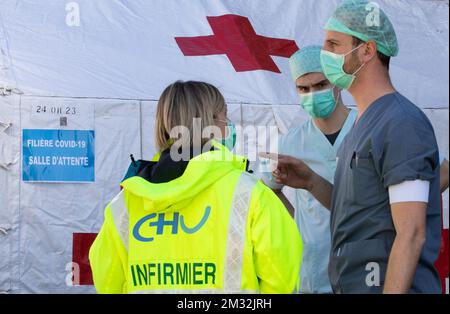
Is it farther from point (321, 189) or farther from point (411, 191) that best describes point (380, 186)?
point (321, 189)

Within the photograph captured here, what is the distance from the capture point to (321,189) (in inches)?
120

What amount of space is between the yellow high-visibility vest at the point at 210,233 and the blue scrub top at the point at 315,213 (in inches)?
38.9

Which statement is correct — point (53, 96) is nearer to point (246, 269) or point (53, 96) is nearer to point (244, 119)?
point (244, 119)

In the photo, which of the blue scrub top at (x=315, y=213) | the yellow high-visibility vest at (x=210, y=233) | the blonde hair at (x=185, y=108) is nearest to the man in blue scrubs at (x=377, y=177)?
the yellow high-visibility vest at (x=210, y=233)

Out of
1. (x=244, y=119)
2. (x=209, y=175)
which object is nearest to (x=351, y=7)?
(x=209, y=175)

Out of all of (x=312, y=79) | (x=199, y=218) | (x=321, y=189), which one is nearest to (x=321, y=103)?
(x=312, y=79)

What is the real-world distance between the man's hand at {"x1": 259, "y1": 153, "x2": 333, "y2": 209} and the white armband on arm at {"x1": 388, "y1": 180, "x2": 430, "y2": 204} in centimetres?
50

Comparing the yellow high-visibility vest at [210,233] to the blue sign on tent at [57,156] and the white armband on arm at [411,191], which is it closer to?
the white armband on arm at [411,191]

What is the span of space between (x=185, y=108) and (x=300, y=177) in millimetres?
515

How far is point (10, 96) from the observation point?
5.25m

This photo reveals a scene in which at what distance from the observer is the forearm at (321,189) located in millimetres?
3033

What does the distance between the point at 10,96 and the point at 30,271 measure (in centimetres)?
96

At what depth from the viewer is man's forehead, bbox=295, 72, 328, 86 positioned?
3.86 m

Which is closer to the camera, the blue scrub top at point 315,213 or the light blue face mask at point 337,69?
the light blue face mask at point 337,69
